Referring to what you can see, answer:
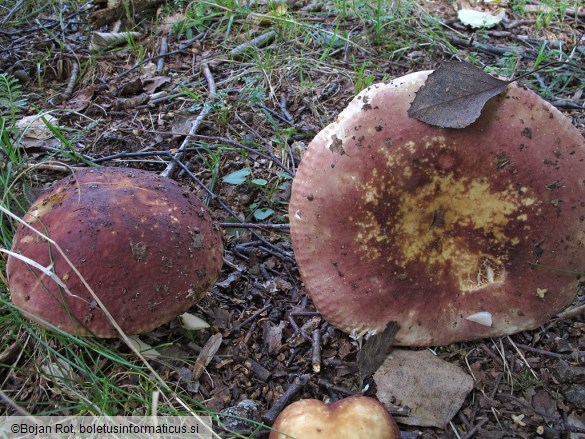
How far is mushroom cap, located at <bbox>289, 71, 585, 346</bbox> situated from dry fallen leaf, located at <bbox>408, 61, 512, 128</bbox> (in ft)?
0.13

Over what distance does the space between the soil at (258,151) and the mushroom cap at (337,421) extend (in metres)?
0.29

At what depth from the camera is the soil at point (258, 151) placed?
2154mm

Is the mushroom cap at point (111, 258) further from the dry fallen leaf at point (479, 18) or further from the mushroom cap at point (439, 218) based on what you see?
the dry fallen leaf at point (479, 18)

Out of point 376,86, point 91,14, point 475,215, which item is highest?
point 376,86

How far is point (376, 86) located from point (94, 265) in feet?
4.40

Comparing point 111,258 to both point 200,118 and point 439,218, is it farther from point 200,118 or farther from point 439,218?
point 200,118

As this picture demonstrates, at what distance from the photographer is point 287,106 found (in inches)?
142

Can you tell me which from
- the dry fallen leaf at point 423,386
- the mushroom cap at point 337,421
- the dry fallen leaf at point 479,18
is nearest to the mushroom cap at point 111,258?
the mushroom cap at point 337,421

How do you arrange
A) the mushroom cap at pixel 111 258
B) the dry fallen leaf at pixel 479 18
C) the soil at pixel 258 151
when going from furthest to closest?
the dry fallen leaf at pixel 479 18
the soil at pixel 258 151
the mushroom cap at pixel 111 258

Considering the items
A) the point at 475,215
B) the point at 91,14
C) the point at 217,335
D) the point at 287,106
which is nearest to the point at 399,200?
the point at 475,215

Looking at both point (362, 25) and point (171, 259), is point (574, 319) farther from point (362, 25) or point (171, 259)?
point (362, 25)

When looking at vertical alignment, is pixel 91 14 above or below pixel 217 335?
above

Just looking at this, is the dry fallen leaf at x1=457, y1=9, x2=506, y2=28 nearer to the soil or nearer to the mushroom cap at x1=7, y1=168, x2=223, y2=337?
the soil

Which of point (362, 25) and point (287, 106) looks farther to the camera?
point (362, 25)
